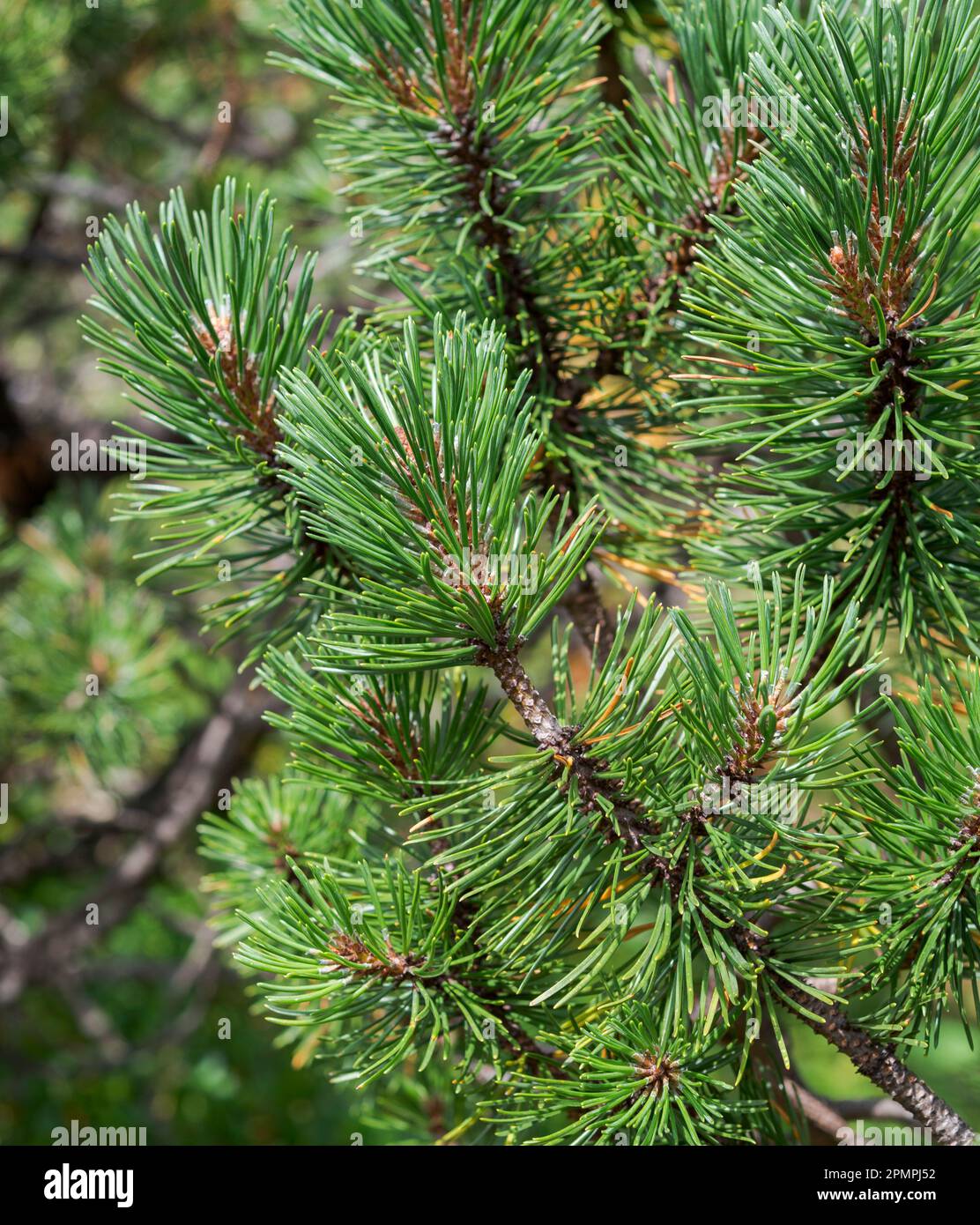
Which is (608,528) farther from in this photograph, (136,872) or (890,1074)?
(136,872)

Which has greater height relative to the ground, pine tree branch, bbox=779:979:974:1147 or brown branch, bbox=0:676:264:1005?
brown branch, bbox=0:676:264:1005

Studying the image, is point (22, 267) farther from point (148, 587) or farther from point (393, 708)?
point (393, 708)

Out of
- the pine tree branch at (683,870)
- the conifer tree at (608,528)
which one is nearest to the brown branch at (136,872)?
the conifer tree at (608,528)

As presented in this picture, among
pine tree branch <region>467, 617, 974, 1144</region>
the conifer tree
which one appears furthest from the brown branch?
pine tree branch <region>467, 617, 974, 1144</region>

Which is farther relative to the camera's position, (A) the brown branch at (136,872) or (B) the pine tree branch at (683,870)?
(A) the brown branch at (136,872)

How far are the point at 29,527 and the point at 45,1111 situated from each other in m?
0.80

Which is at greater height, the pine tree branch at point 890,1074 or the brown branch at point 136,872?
the brown branch at point 136,872

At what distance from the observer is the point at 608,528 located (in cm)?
51

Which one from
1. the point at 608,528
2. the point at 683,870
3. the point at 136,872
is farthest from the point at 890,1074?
the point at 136,872

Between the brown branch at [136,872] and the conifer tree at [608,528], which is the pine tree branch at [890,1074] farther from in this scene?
the brown branch at [136,872]

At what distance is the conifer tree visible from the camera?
34 cm

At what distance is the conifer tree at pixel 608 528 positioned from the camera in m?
0.34

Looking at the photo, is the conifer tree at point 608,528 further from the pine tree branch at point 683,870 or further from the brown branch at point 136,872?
the brown branch at point 136,872

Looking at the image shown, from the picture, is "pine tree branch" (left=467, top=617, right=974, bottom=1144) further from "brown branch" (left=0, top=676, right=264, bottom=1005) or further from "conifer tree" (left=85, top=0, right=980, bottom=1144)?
"brown branch" (left=0, top=676, right=264, bottom=1005)
